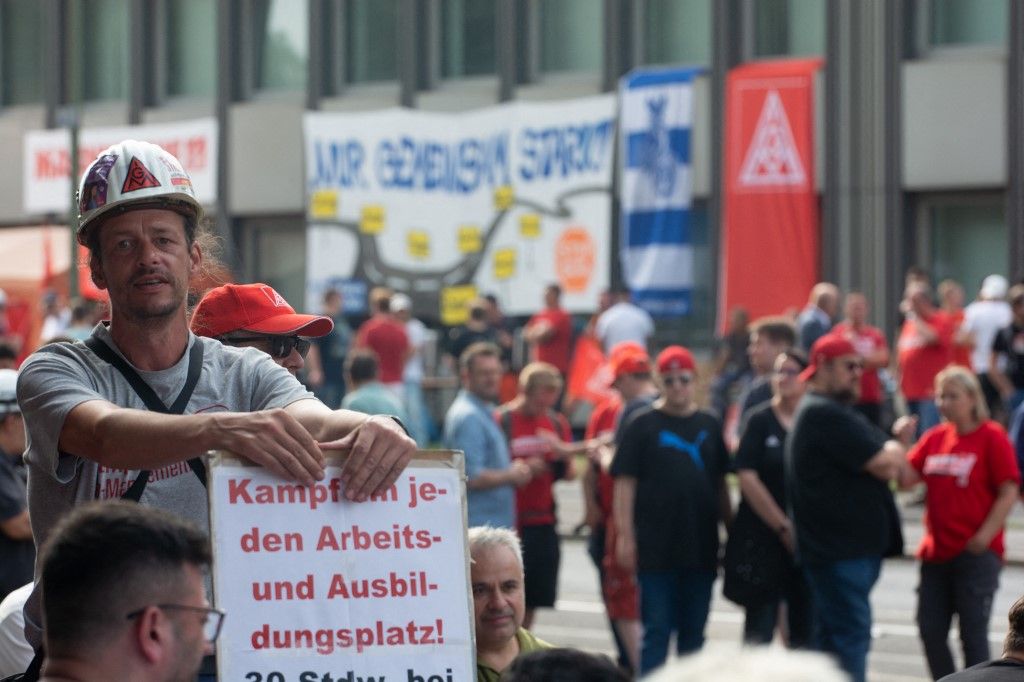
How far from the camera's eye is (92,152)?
29.7 m

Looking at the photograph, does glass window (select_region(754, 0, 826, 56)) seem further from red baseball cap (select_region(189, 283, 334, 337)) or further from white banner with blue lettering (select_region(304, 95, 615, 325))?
red baseball cap (select_region(189, 283, 334, 337))

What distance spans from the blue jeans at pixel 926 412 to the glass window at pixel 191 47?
1622 centimetres

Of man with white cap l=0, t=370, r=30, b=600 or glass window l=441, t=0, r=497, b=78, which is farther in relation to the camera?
glass window l=441, t=0, r=497, b=78

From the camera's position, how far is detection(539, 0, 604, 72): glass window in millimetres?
26984

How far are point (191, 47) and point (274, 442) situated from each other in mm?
29279

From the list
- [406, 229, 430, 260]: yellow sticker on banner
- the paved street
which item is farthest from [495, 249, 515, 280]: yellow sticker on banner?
the paved street

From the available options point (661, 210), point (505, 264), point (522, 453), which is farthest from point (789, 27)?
point (522, 453)

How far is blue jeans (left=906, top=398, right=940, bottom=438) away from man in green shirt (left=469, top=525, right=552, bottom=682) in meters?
13.3

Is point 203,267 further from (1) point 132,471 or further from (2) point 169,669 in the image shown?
(2) point 169,669

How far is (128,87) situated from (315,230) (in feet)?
22.1

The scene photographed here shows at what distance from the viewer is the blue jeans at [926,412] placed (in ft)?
60.3

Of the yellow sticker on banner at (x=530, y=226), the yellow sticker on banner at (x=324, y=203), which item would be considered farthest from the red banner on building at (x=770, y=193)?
the yellow sticker on banner at (x=324, y=203)

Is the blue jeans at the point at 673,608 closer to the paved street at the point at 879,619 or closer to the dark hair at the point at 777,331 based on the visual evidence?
the paved street at the point at 879,619

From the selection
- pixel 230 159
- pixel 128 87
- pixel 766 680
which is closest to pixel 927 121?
pixel 230 159
